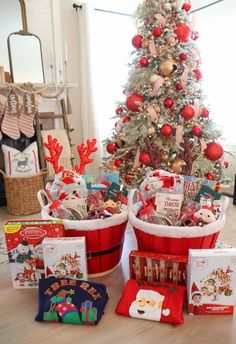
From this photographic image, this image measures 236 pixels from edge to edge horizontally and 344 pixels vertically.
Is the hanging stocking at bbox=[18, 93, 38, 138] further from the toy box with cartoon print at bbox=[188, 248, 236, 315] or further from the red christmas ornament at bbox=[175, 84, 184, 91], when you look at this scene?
the toy box with cartoon print at bbox=[188, 248, 236, 315]

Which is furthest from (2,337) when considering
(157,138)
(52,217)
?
(157,138)

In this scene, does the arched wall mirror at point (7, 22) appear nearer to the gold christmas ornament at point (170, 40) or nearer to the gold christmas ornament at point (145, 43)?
the gold christmas ornament at point (145, 43)

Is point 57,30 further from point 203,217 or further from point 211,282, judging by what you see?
point 211,282

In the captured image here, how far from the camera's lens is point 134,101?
2662 millimetres

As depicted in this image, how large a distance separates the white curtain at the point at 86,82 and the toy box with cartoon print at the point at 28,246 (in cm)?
308

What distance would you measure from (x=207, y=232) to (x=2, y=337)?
0.57 m

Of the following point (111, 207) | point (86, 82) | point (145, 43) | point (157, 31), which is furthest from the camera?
point (86, 82)

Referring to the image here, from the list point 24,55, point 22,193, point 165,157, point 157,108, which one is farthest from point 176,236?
point 24,55

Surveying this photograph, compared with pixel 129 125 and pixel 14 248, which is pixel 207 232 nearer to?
pixel 14 248

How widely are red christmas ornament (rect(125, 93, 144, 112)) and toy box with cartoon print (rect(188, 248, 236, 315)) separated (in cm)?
214

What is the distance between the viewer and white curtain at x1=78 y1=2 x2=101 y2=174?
353 cm

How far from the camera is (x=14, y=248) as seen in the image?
0.82 metres

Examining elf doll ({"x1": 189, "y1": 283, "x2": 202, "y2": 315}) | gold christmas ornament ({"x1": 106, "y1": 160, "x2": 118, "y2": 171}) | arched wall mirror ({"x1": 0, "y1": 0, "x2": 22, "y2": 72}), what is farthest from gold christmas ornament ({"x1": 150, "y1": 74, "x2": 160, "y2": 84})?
elf doll ({"x1": 189, "y1": 283, "x2": 202, "y2": 315})

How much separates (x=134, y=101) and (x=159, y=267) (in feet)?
6.92
